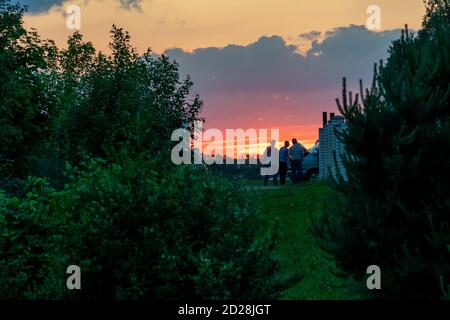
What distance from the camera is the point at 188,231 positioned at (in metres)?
9.35

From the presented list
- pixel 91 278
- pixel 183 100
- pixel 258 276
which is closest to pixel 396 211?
pixel 258 276

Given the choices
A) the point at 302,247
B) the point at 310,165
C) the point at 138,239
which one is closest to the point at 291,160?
the point at 310,165

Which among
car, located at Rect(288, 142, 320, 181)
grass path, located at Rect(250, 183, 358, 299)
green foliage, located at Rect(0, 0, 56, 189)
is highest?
green foliage, located at Rect(0, 0, 56, 189)

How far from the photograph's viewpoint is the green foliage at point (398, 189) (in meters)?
8.91

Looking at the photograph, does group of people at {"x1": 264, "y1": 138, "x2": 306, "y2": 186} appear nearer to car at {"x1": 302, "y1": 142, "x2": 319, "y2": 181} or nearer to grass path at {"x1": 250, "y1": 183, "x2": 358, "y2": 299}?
grass path at {"x1": 250, "y1": 183, "x2": 358, "y2": 299}

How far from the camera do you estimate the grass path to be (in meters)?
13.5

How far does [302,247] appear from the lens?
17625mm

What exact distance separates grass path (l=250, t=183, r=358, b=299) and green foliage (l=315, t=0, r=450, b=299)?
0.53 meters

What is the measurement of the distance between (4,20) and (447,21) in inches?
1528

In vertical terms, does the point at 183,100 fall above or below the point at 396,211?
above

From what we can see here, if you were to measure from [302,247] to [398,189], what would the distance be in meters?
8.71

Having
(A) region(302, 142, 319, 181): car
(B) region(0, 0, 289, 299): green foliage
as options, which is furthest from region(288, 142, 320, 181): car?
(B) region(0, 0, 289, 299): green foliage
